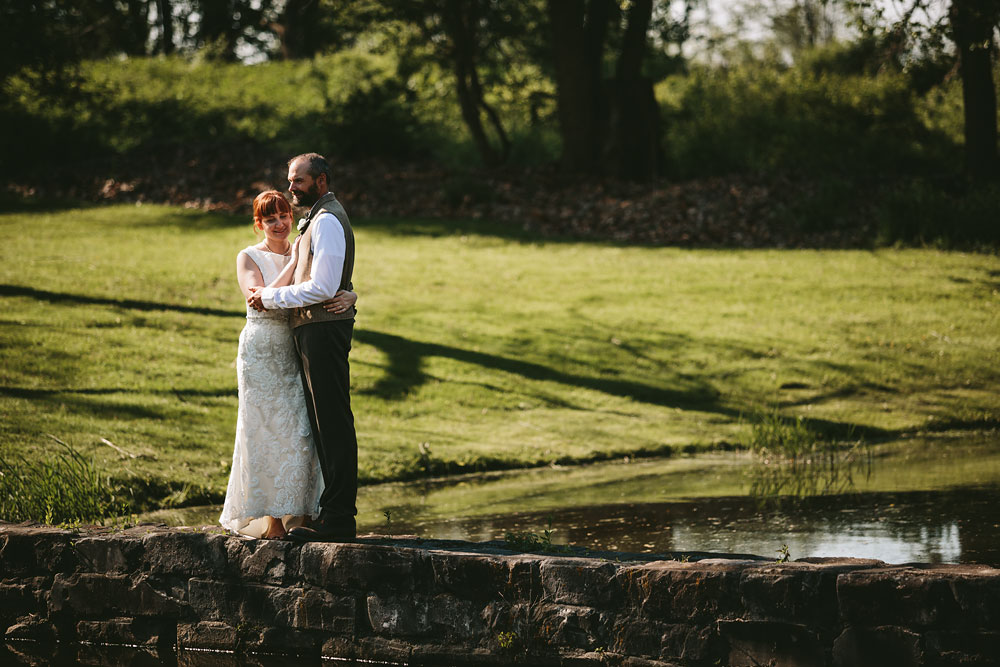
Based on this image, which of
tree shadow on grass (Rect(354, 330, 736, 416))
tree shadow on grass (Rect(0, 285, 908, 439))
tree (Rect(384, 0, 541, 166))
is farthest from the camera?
tree (Rect(384, 0, 541, 166))

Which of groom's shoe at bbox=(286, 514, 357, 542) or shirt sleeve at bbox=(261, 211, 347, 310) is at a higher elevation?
shirt sleeve at bbox=(261, 211, 347, 310)

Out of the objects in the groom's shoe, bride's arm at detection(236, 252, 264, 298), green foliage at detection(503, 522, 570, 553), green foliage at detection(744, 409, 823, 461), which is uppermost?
bride's arm at detection(236, 252, 264, 298)

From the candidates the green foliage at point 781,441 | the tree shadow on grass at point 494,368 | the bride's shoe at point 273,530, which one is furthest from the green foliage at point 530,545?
the tree shadow on grass at point 494,368

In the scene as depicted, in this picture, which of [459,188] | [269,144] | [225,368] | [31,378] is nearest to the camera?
[31,378]

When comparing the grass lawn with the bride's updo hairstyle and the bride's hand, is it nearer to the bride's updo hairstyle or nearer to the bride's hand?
the bride's updo hairstyle

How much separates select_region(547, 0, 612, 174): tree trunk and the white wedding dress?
19.4 m

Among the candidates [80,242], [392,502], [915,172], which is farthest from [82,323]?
[915,172]

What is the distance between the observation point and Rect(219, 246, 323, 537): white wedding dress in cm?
654

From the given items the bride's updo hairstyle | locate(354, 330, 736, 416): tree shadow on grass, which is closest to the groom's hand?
the bride's updo hairstyle

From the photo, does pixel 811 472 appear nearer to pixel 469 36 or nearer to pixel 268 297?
pixel 268 297

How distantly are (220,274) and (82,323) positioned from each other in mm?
3587

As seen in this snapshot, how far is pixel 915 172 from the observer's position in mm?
24453

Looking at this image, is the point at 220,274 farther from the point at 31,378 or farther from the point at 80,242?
the point at 31,378

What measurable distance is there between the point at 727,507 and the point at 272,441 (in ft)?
14.1
